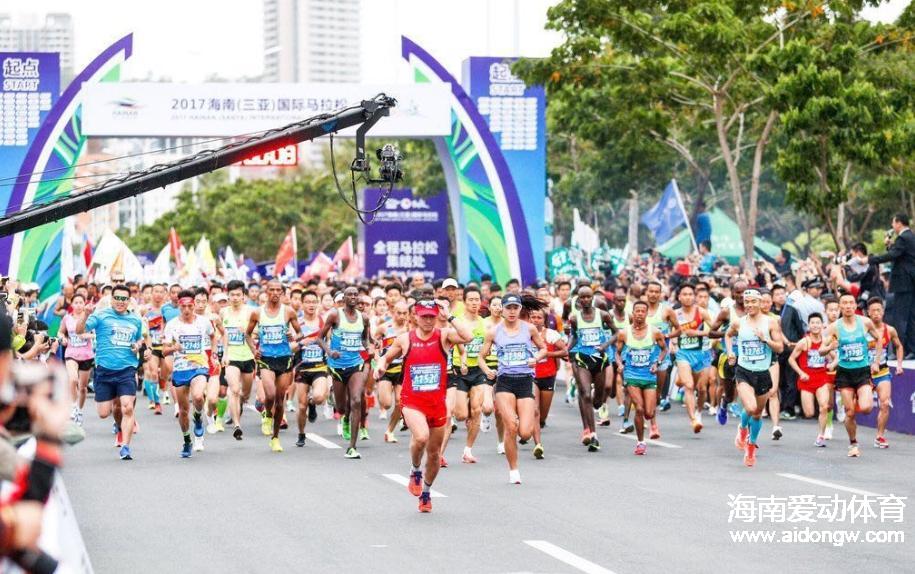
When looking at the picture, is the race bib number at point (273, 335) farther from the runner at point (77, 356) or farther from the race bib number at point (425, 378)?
the race bib number at point (425, 378)

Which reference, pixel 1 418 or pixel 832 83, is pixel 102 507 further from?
pixel 832 83

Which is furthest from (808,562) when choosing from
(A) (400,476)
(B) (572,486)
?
(A) (400,476)

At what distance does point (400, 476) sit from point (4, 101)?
24008 mm

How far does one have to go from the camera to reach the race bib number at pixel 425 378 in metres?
13.9

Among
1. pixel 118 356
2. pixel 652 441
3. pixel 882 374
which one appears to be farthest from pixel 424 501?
pixel 882 374

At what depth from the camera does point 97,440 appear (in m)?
20.5

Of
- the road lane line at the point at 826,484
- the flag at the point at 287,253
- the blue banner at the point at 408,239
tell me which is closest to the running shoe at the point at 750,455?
the road lane line at the point at 826,484

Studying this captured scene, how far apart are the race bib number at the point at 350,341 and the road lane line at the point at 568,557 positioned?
7685mm

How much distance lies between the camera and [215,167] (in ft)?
71.2

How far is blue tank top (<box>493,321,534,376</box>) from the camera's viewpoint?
52.4ft

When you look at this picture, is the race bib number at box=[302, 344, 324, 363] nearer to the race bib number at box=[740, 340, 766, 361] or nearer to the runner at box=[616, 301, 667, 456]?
the runner at box=[616, 301, 667, 456]

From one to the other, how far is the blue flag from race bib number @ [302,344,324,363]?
21.5 m

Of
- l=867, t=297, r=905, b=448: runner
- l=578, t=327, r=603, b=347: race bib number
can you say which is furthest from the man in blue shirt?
l=867, t=297, r=905, b=448: runner

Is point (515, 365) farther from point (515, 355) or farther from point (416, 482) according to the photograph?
point (416, 482)
